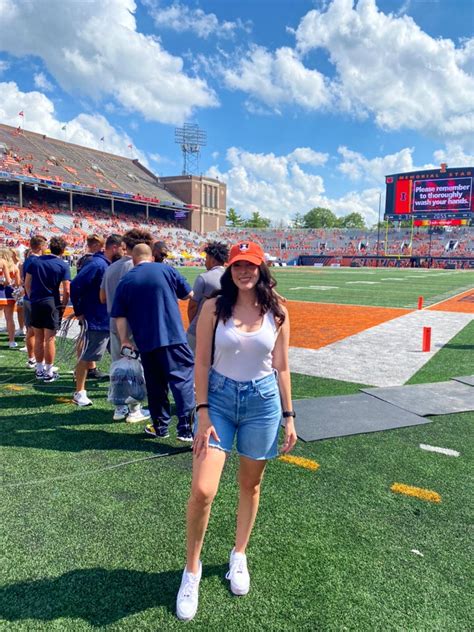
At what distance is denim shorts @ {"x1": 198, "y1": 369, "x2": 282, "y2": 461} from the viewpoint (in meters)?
2.39

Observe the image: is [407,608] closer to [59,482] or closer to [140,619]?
[140,619]

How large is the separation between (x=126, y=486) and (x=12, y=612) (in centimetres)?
127

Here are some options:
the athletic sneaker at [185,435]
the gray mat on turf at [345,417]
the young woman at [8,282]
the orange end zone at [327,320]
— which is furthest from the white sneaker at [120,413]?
the orange end zone at [327,320]

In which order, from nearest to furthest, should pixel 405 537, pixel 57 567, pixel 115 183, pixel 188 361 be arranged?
pixel 57 567 → pixel 405 537 → pixel 188 361 → pixel 115 183

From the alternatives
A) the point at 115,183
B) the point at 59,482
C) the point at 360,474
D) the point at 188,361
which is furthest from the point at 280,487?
the point at 115,183

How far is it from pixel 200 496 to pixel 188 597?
1.83 ft

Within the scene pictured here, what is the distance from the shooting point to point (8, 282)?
26.9 feet

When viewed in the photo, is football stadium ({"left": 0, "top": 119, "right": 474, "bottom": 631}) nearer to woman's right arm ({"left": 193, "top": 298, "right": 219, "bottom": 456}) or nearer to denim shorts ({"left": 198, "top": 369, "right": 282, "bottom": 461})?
denim shorts ({"left": 198, "top": 369, "right": 282, "bottom": 461})

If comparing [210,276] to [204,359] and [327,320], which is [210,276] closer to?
[204,359]

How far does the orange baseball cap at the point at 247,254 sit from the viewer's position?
93.9 inches

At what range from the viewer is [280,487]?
3566mm

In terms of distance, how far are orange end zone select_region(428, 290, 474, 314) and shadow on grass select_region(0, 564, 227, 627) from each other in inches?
577

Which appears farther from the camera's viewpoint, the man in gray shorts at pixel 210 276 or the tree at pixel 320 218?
the tree at pixel 320 218

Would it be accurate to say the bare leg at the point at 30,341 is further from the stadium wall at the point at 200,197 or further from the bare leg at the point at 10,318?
the stadium wall at the point at 200,197
